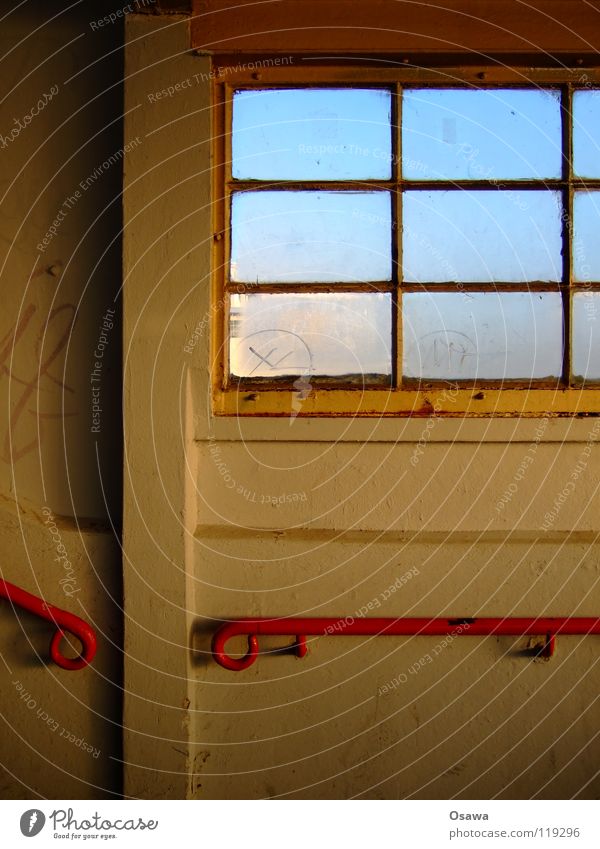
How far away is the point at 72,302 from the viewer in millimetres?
1820

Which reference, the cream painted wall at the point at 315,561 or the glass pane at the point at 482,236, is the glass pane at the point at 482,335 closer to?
the glass pane at the point at 482,236

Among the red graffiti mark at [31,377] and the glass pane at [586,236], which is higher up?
the glass pane at [586,236]

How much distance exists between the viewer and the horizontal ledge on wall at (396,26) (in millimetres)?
1751

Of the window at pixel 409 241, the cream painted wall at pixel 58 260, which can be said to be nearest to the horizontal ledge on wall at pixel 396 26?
the window at pixel 409 241

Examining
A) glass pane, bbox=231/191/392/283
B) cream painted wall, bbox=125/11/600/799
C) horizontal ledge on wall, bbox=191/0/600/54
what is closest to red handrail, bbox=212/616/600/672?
cream painted wall, bbox=125/11/600/799

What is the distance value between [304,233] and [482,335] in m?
0.57

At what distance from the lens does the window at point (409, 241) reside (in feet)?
6.02

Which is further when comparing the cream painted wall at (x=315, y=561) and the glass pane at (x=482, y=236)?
the glass pane at (x=482, y=236)

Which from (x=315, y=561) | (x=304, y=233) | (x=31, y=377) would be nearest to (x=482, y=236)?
(x=304, y=233)

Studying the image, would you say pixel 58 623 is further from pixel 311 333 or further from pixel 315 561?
pixel 311 333

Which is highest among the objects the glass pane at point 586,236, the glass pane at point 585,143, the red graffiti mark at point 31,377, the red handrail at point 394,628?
the glass pane at point 585,143

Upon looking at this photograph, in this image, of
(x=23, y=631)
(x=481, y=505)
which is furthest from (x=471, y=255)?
(x=23, y=631)

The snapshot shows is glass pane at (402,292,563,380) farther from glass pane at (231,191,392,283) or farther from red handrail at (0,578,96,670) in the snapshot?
red handrail at (0,578,96,670)

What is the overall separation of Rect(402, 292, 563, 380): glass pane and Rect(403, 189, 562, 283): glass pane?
0.06m
